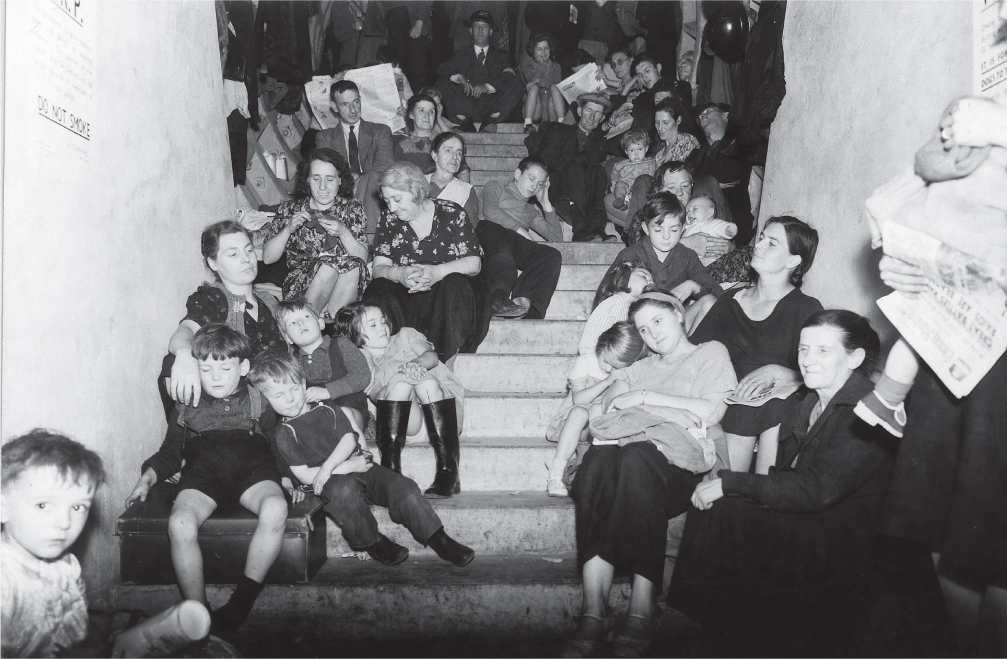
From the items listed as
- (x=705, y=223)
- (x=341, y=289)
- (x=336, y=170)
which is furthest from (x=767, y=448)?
(x=336, y=170)

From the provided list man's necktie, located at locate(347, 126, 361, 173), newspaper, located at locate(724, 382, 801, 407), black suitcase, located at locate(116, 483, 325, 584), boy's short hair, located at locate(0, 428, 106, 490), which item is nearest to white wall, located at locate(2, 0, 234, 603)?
black suitcase, located at locate(116, 483, 325, 584)

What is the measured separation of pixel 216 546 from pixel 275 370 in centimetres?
56

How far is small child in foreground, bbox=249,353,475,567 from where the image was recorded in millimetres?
2316

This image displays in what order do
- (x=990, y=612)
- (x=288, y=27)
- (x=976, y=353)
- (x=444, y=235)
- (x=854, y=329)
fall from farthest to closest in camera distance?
(x=288, y=27) → (x=444, y=235) → (x=854, y=329) → (x=990, y=612) → (x=976, y=353)

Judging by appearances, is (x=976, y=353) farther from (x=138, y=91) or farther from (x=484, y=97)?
(x=484, y=97)

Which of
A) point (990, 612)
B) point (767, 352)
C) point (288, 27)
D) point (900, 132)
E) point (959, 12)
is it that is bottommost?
point (990, 612)

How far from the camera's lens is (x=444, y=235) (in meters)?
3.23

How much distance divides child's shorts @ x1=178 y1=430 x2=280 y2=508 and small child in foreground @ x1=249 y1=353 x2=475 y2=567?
8cm

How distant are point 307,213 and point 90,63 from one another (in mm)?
1216

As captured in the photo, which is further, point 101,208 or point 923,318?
point 101,208

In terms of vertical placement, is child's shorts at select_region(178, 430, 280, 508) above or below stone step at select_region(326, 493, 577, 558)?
above

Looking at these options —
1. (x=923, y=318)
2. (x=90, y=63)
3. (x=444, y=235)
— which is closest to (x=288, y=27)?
(x=444, y=235)

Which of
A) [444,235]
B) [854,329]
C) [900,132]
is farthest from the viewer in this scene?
[444,235]

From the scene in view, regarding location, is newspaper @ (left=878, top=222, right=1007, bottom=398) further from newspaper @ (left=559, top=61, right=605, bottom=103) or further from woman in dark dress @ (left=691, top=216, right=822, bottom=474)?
newspaper @ (left=559, top=61, right=605, bottom=103)
